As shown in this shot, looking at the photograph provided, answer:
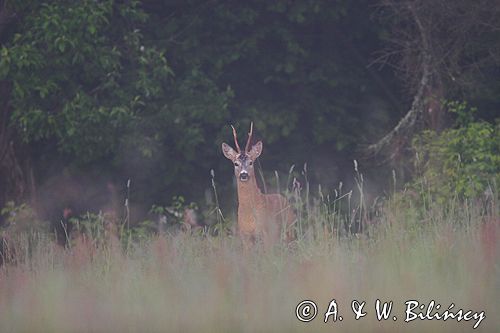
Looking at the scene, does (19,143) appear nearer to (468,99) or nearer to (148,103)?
(148,103)

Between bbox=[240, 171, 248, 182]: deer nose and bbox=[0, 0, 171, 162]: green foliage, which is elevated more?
bbox=[0, 0, 171, 162]: green foliage

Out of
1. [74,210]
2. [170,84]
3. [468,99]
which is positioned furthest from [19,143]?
[468,99]

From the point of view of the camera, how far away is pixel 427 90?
1414cm

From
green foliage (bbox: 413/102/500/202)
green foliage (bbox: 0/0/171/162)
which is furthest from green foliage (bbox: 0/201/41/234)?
green foliage (bbox: 413/102/500/202)

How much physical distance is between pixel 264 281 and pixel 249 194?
3041 millimetres

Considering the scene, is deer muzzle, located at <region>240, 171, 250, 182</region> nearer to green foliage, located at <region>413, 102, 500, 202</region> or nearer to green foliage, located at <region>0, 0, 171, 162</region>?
green foliage, located at <region>413, 102, 500, 202</region>

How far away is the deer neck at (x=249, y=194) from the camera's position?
10836 millimetres

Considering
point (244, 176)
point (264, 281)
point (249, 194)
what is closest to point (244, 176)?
point (244, 176)

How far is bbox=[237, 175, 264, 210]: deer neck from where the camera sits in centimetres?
1084

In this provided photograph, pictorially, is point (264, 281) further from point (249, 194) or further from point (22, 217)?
point (22, 217)

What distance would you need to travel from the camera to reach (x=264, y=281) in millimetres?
7934

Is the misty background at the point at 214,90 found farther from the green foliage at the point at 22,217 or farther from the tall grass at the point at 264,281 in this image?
the tall grass at the point at 264,281

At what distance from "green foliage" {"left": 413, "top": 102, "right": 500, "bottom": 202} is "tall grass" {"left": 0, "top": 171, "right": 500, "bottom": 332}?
3.77m

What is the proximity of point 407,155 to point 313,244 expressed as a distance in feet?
21.2
